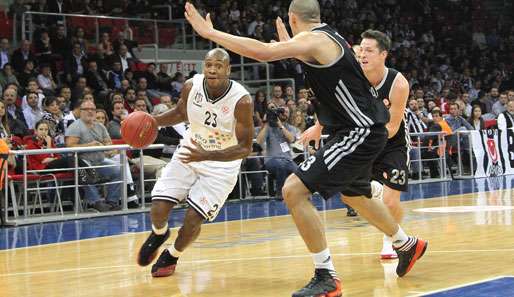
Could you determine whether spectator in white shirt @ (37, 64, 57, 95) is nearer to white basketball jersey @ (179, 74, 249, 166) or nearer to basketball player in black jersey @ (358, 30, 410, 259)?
white basketball jersey @ (179, 74, 249, 166)

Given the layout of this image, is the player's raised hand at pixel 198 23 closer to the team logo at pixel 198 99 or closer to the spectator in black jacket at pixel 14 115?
the team logo at pixel 198 99

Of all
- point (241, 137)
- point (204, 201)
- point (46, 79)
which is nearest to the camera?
point (241, 137)

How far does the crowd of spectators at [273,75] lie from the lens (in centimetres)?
1508

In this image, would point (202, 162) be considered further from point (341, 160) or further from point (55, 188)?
point (55, 188)

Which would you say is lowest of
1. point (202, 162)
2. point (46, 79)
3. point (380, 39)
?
point (202, 162)

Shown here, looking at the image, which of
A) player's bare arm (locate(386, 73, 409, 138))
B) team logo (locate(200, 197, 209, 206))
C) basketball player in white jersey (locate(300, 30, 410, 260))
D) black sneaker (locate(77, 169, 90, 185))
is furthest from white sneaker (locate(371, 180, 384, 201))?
black sneaker (locate(77, 169, 90, 185))

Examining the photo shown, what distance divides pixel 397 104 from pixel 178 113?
185cm

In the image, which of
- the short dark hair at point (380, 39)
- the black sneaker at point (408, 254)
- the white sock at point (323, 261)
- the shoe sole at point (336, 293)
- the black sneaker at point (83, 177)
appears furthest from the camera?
the black sneaker at point (83, 177)

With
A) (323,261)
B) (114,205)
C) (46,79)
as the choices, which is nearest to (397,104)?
(323,261)

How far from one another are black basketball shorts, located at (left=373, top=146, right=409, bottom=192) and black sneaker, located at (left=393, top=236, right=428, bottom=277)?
832mm

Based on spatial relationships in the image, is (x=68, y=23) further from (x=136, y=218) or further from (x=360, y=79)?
(x=360, y=79)

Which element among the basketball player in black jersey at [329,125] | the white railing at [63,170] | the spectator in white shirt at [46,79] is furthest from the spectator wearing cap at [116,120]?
the basketball player in black jersey at [329,125]

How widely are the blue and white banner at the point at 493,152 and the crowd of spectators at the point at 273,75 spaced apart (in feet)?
1.16

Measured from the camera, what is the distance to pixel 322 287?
592cm
